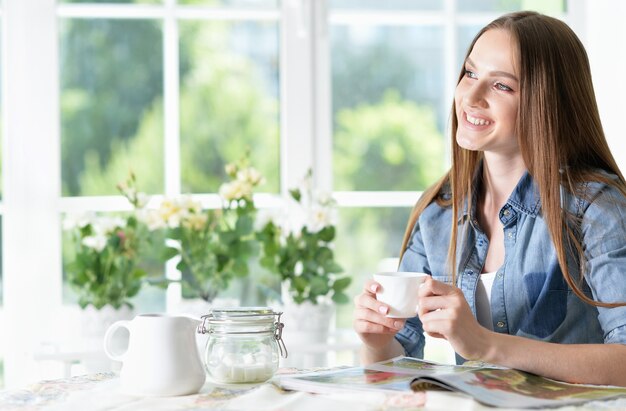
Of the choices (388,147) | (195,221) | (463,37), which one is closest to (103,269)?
(195,221)

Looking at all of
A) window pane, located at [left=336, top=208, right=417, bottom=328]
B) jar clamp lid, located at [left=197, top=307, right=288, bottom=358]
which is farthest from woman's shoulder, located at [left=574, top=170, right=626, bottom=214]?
window pane, located at [left=336, top=208, right=417, bottom=328]

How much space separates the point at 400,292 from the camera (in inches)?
50.2

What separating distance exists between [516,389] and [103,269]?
139cm

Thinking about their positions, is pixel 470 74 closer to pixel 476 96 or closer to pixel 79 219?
pixel 476 96

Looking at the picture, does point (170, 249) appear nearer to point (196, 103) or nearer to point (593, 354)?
point (196, 103)

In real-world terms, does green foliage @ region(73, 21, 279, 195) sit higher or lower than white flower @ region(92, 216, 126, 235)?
higher

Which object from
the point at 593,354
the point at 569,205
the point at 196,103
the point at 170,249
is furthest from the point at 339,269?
the point at 593,354

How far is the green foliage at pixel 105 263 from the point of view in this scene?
224 centimetres

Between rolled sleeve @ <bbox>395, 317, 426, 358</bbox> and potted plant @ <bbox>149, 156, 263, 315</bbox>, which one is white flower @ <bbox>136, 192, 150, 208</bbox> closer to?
potted plant @ <bbox>149, 156, 263, 315</bbox>

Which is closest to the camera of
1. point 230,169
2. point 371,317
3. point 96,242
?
point 371,317

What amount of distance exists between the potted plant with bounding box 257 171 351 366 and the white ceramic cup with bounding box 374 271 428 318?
1026 mm

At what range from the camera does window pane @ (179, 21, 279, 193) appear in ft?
8.34

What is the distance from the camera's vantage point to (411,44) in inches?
104

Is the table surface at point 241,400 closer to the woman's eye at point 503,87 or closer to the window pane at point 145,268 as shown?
the woman's eye at point 503,87
